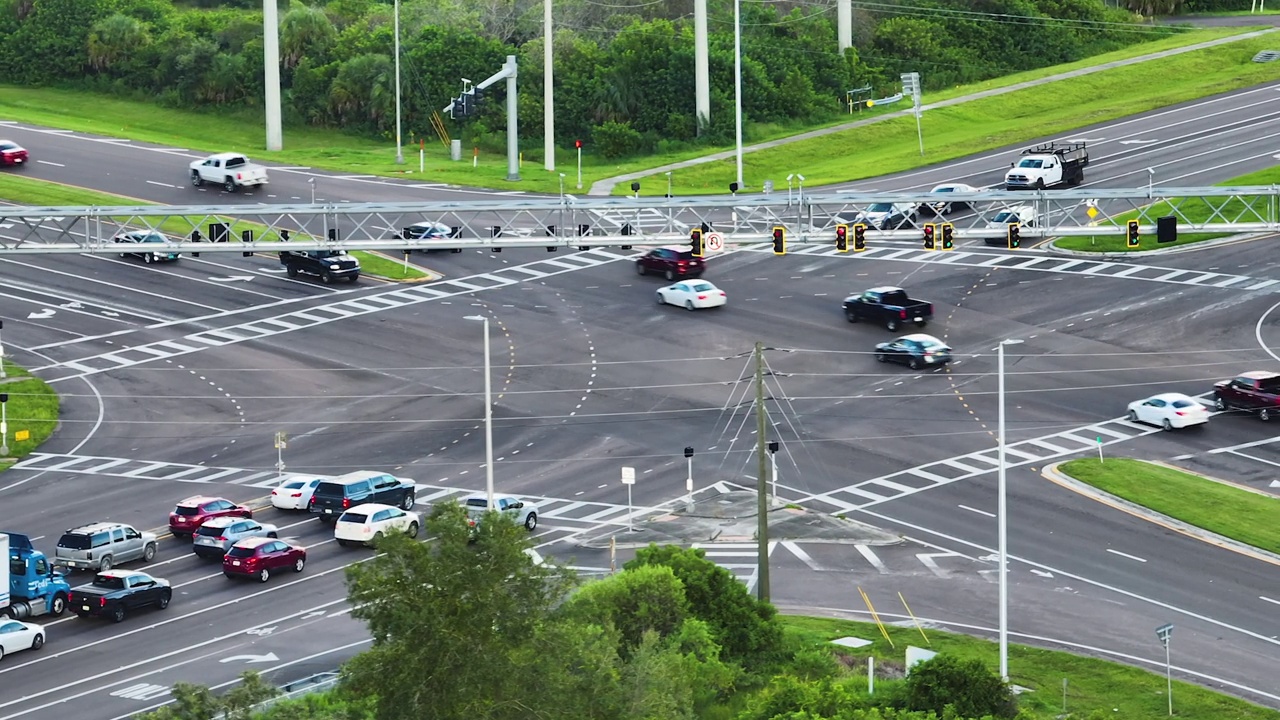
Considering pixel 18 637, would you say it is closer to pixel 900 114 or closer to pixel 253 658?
pixel 253 658

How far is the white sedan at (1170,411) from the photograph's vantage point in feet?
233

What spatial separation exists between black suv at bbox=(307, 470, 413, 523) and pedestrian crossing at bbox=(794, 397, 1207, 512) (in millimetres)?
13344

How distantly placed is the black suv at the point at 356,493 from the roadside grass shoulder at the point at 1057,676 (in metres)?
16.2

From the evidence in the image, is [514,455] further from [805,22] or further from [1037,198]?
[805,22]

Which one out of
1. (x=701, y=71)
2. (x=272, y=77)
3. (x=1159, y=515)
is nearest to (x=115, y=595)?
(x=1159, y=515)

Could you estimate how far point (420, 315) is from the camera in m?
86.6

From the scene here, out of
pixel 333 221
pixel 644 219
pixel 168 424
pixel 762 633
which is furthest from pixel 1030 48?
pixel 762 633

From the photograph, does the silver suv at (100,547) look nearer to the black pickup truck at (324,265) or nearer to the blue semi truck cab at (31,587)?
the blue semi truck cab at (31,587)

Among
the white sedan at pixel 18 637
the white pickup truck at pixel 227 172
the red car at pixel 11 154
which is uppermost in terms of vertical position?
the red car at pixel 11 154

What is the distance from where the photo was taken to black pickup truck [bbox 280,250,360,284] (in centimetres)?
9131

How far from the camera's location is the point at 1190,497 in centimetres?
6353

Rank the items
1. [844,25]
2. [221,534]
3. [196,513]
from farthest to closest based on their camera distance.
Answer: [844,25], [196,513], [221,534]

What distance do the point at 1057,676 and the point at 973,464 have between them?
18.9 metres

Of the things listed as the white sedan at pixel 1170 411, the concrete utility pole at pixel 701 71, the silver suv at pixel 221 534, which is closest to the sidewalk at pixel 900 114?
the concrete utility pole at pixel 701 71
